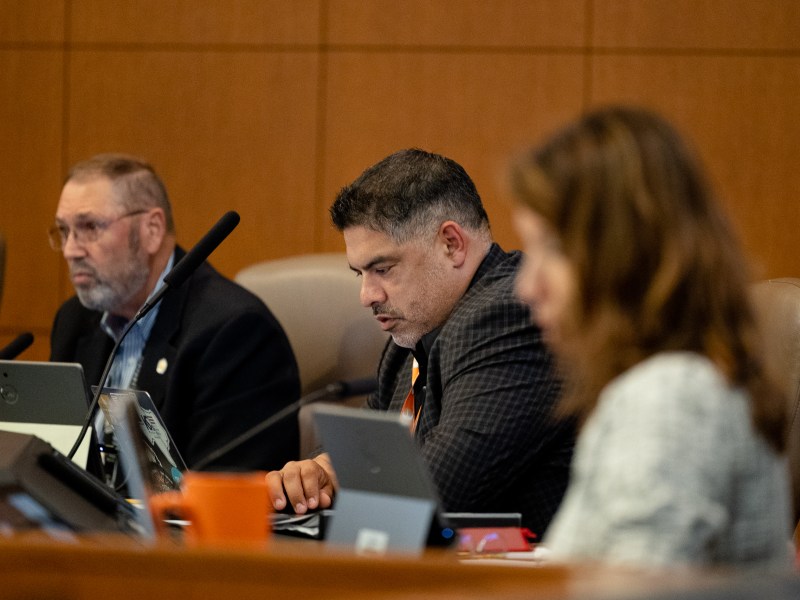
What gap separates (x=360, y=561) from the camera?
0.99 m

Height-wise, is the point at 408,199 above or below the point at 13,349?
above

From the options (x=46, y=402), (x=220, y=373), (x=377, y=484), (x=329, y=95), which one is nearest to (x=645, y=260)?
(x=377, y=484)

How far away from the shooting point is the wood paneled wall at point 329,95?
13.7 feet

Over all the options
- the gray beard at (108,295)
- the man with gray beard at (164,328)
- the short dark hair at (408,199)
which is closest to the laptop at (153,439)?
the short dark hair at (408,199)

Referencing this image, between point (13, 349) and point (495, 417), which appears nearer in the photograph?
point (495, 417)

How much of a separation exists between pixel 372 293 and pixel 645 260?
128 cm

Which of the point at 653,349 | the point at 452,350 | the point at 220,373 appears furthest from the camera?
the point at 220,373

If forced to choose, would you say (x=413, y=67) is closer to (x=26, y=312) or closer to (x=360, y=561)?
(x=26, y=312)

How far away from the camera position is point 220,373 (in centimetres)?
304

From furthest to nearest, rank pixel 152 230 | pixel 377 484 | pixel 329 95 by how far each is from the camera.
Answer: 1. pixel 329 95
2. pixel 152 230
3. pixel 377 484

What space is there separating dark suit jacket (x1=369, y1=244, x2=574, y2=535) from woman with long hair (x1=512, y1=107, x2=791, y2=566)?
80 centimetres

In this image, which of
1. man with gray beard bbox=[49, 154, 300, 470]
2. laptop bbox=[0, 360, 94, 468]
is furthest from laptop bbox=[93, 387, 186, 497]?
man with gray beard bbox=[49, 154, 300, 470]

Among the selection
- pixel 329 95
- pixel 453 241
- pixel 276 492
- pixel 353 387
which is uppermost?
pixel 329 95

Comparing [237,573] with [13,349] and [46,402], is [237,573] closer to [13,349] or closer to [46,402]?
[46,402]
